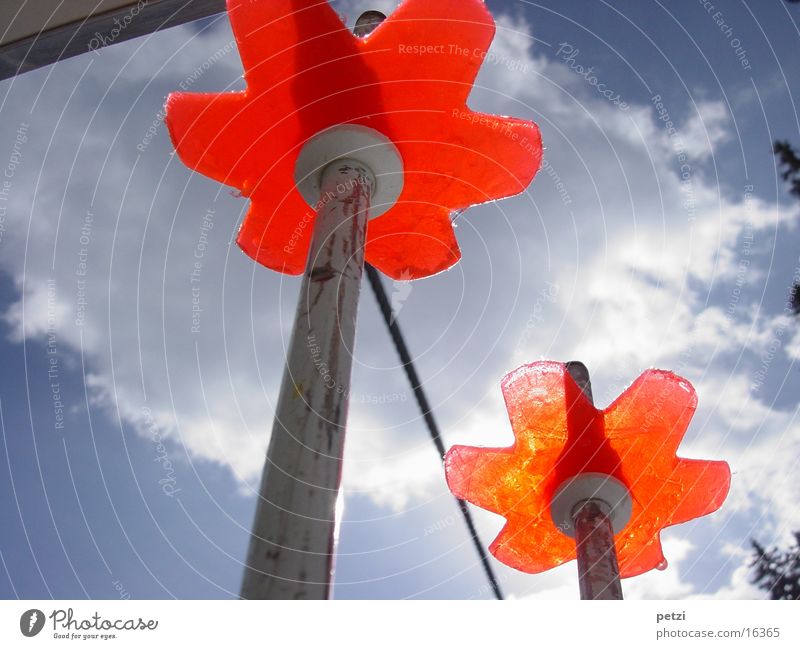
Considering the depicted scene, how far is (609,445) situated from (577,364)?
0.64 meters

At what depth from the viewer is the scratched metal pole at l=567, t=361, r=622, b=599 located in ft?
10.8

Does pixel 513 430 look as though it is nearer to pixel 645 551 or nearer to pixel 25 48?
pixel 645 551

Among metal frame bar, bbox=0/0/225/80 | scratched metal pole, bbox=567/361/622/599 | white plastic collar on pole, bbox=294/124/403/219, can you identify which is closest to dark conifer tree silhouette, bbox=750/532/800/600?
scratched metal pole, bbox=567/361/622/599

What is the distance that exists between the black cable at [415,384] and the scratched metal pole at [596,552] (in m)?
0.58

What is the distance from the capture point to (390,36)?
8.90 feet

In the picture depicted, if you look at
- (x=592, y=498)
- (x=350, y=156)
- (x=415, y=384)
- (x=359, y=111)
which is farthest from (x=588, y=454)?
(x=359, y=111)

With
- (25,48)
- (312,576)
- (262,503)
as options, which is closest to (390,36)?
(262,503)

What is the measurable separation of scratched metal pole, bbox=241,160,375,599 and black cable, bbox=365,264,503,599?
80 cm

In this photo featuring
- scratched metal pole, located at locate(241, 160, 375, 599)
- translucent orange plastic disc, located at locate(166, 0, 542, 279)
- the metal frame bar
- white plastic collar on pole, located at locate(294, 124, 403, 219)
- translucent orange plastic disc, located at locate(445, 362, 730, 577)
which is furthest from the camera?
the metal frame bar

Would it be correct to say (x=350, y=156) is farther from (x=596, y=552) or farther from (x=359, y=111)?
(x=596, y=552)

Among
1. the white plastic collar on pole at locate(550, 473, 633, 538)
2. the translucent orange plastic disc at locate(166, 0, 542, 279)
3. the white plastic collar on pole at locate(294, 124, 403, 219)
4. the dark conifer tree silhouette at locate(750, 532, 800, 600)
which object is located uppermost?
the translucent orange plastic disc at locate(166, 0, 542, 279)

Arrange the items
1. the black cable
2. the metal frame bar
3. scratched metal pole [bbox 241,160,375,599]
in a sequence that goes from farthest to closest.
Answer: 1. the metal frame bar
2. the black cable
3. scratched metal pole [bbox 241,160,375,599]

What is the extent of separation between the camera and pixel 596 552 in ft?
11.6

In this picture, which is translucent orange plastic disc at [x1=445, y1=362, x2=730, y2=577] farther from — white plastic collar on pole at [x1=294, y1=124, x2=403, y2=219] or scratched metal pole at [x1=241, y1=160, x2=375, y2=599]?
scratched metal pole at [x1=241, y1=160, x2=375, y2=599]
